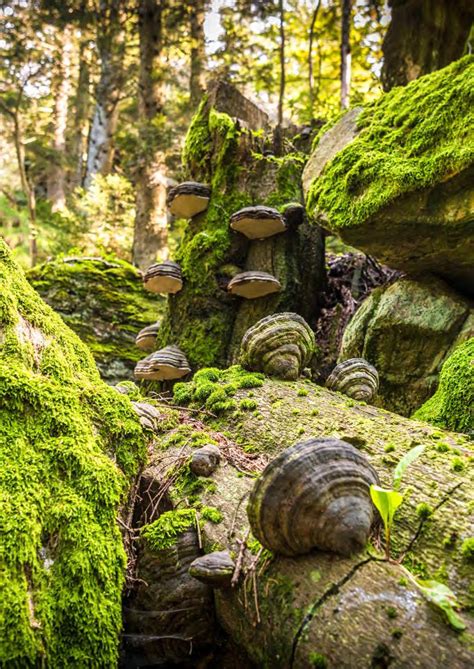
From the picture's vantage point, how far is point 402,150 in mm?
4195

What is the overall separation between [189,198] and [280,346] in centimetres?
308

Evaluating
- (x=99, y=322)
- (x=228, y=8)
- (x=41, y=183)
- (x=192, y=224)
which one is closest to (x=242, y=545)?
(x=192, y=224)

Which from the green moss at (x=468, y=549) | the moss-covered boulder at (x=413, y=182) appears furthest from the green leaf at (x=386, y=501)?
the moss-covered boulder at (x=413, y=182)

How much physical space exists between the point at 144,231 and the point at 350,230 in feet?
21.6

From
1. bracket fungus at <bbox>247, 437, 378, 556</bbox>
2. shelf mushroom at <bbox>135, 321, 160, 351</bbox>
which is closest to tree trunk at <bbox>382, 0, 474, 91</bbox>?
shelf mushroom at <bbox>135, 321, 160, 351</bbox>

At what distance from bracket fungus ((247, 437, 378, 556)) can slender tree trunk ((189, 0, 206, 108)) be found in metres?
12.9

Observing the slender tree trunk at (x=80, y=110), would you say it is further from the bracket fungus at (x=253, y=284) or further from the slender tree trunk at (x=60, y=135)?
the bracket fungus at (x=253, y=284)

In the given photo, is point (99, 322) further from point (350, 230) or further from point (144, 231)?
point (350, 230)

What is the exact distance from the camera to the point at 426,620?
1.45m

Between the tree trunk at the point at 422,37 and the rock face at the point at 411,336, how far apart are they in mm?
3434

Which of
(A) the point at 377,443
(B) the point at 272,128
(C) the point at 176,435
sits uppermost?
(B) the point at 272,128

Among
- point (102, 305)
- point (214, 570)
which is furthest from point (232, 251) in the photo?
point (214, 570)

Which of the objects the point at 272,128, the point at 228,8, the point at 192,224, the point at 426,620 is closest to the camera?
the point at 426,620

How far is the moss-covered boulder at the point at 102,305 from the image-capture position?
7125mm
